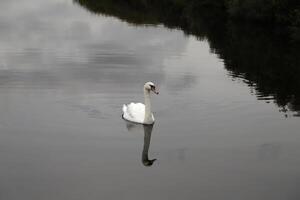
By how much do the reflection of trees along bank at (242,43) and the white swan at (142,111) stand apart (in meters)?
5.90

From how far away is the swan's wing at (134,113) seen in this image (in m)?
20.5

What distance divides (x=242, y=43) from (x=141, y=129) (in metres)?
26.3

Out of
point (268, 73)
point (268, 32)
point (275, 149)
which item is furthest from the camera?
point (268, 32)

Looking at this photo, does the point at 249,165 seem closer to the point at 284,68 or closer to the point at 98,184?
the point at 98,184

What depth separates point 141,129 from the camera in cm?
2000

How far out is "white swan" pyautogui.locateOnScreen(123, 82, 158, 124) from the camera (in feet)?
66.3

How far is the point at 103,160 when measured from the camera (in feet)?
54.9

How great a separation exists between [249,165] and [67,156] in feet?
17.3

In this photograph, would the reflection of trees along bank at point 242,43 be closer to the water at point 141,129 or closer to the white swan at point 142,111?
the water at point 141,129

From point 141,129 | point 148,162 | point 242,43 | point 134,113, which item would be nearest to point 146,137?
point 141,129

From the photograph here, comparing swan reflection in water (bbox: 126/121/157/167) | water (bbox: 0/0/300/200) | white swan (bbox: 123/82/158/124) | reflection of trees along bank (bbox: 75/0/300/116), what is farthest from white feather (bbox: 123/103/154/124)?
reflection of trees along bank (bbox: 75/0/300/116)

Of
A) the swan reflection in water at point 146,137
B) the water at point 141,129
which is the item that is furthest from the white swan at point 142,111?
the water at point 141,129

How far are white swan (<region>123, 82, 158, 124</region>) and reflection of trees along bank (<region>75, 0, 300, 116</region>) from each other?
232 inches

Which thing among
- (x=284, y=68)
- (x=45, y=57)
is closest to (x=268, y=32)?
(x=284, y=68)
